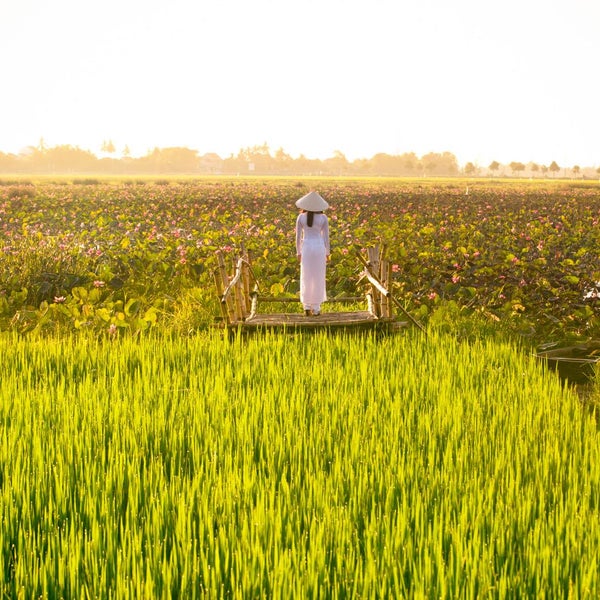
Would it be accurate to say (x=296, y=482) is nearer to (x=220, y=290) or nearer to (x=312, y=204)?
(x=220, y=290)

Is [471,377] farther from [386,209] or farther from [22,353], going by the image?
[386,209]

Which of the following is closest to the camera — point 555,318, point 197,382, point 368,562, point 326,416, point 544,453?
point 368,562

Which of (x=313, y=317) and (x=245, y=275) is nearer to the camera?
(x=313, y=317)

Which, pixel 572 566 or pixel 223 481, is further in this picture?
pixel 223 481

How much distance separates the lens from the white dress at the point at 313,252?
30.7 feet

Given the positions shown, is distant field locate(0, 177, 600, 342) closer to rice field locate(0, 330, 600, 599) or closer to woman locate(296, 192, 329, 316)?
woman locate(296, 192, 329, 316)

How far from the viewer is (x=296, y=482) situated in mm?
3969

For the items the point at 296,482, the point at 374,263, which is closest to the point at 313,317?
the point at 374,263

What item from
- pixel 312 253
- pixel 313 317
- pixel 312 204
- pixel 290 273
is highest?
pixel 312 204

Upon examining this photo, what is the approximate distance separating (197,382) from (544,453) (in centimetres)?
267

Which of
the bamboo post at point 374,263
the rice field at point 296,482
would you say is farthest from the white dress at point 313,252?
the rice field at point 296,482

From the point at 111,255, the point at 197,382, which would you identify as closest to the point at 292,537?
the point at 197,382

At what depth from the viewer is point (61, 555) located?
10.6 feet

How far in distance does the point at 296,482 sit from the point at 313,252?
5624 mm
